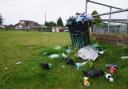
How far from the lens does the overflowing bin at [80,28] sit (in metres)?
7.69

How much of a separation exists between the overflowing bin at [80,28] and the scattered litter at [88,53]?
523 mm

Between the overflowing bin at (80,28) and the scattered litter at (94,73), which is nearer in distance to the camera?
the scattered litter at (94,73)

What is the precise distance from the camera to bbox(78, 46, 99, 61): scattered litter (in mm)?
6828

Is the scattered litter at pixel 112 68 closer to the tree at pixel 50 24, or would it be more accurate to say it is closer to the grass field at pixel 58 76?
the grass field at pixel 58 76

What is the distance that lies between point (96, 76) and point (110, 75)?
0.28 meters

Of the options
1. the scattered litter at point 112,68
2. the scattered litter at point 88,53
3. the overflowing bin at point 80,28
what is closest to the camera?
the scattered litter at point 112,68

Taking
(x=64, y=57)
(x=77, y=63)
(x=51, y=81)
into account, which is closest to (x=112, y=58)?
(x=77, y=63)

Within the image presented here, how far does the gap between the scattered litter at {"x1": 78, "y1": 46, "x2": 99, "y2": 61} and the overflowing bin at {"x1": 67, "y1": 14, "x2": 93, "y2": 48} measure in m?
0.52

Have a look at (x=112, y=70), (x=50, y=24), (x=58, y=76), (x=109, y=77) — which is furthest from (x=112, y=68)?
(x=50, y=24)

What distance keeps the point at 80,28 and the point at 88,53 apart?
104 centimetres

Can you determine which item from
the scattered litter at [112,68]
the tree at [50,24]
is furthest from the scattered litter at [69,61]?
the tree at [50,24]

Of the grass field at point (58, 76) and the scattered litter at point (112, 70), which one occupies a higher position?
the scattered litter at point (112, 70)

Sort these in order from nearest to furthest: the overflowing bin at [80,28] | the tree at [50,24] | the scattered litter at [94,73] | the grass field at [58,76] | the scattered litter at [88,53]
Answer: the grass field at [58,76], the scattered litter at [94,73], the scattered litter at [88,53], the overflowing bin at [80,28], the tree at [50,24]

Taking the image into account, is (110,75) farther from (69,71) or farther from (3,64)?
(3,64)
